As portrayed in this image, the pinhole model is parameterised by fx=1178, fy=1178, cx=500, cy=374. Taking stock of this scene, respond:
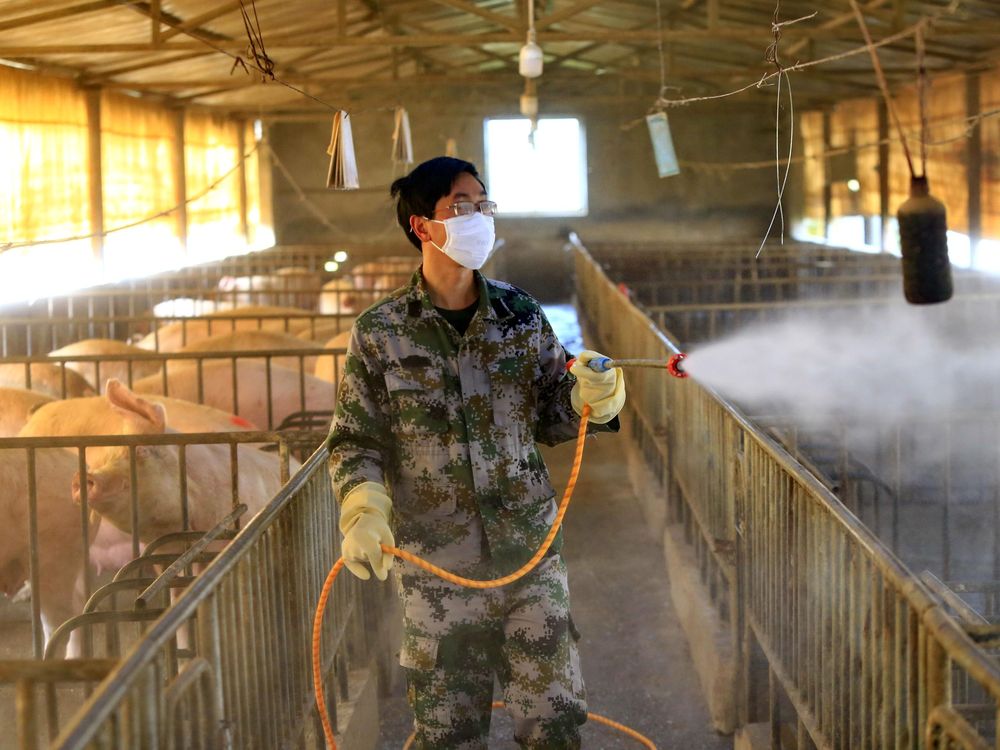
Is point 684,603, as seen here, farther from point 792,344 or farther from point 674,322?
point 674,322

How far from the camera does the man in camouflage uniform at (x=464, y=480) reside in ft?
9.09

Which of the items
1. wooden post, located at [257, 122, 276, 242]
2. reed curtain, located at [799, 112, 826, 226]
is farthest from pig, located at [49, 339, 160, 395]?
reed curtain, located at [799, 112, 826, 226]

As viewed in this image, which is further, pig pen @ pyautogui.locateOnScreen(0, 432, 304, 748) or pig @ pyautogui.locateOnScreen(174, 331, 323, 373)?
Answer: pig @ pyautogui.locateOnScreen(174, 331, 323, 373)

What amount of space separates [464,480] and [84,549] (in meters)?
1.50

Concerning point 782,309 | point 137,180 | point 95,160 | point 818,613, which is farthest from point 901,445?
point 137,180

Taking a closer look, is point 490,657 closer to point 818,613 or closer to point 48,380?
point 818,613

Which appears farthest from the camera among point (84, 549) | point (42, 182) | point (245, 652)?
point (42, 182)

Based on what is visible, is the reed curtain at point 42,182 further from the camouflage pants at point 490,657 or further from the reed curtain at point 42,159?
the camouflage pants at point 490,657

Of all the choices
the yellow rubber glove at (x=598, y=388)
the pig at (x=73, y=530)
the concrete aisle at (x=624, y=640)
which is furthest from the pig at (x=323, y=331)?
the yellow rubber glove at (x=598, y=388)

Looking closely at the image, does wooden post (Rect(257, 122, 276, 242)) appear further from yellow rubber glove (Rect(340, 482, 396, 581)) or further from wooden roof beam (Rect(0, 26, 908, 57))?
yellow rubber glove (Rect(340, 482, 396, 581))

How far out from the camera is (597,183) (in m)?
24.1

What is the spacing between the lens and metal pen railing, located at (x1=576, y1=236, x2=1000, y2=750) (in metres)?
2.04

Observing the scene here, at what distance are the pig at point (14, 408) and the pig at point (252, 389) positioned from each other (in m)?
0.85

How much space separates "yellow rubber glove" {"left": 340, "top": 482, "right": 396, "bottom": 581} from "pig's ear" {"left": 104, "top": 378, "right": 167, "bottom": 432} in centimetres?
166
